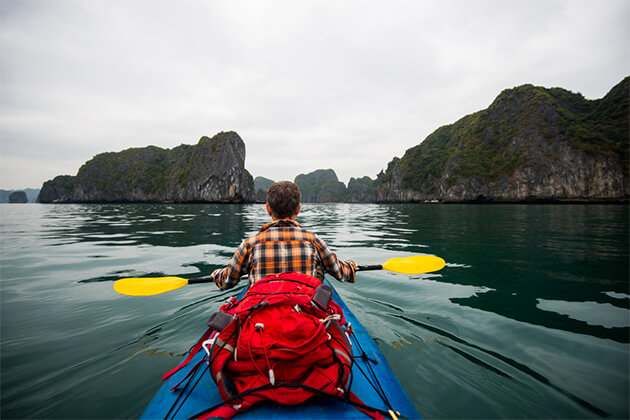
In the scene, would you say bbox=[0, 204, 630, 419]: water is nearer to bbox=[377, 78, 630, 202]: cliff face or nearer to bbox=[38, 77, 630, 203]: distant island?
bbox=[377, 78, 630, 202]: cliff face

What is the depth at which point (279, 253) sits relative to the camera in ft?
7.72

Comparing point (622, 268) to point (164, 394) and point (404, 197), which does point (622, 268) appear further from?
point (404, 197)

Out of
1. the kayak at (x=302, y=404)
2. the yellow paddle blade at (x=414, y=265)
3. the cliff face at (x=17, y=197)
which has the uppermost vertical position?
the cliff face at (x=17, y=197)

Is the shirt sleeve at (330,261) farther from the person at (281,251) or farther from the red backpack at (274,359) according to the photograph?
the red backpack at (274,359)

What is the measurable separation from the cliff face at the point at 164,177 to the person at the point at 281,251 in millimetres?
91099

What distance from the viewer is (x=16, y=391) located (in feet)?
8.02

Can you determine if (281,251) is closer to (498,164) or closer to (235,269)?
(235,269)

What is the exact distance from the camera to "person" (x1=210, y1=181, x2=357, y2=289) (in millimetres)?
2359

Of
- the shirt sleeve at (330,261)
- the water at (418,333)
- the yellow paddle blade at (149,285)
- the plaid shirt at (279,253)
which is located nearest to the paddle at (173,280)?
the yellow paddle blade at (149,285)

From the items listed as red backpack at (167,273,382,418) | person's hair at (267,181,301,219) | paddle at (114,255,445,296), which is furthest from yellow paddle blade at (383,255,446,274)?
red backpack at (167,273,382,418)

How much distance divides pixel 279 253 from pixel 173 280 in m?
2.78

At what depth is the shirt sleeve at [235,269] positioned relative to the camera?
8.14 ft

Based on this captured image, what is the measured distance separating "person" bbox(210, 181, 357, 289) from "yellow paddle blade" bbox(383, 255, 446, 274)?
1896 millimetres

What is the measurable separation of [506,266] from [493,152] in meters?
93.2
